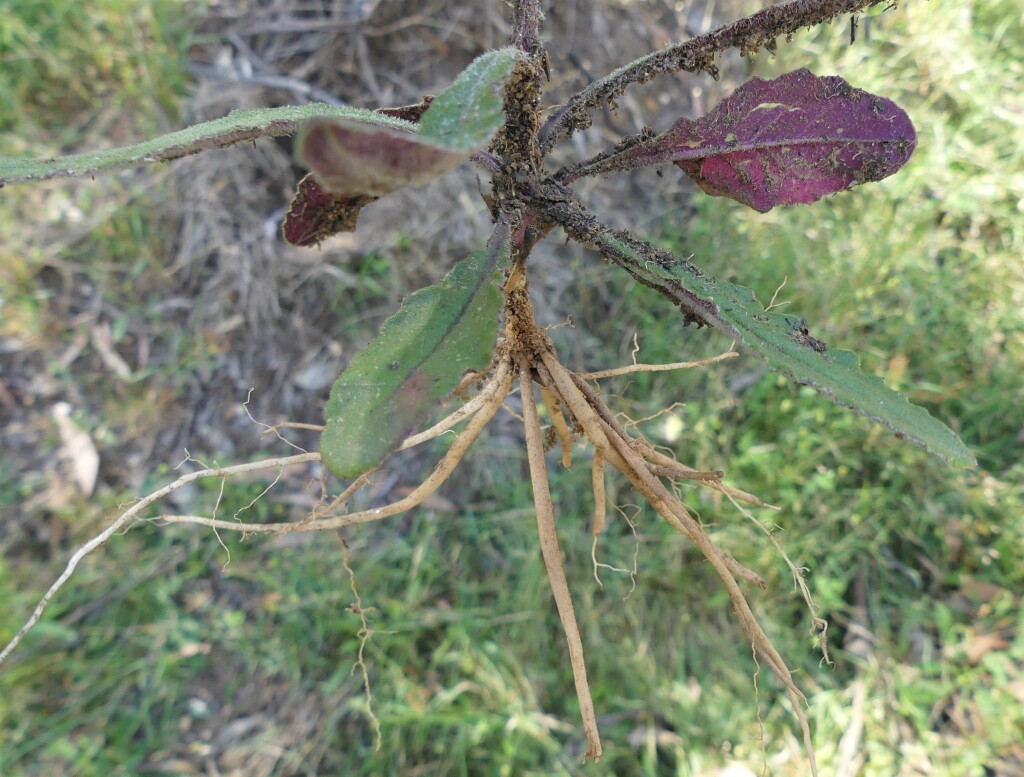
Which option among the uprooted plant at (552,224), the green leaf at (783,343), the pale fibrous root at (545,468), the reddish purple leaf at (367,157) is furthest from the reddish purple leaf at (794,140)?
the reddish purple leaf at (367,157)

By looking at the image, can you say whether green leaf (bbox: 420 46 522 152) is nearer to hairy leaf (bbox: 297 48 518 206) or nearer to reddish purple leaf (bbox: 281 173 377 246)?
hairy leaf (bbox: 297 48 518 206)

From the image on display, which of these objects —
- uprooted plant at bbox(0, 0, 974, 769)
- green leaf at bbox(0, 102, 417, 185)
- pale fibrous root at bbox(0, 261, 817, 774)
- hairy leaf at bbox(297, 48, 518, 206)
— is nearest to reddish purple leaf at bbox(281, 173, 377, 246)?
uprooted plant at bbox(0, 0, 974, 769)

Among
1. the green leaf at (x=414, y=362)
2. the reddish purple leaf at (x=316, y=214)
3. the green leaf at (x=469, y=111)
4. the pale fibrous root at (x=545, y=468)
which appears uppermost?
the green leaf at (x=469, y=111)

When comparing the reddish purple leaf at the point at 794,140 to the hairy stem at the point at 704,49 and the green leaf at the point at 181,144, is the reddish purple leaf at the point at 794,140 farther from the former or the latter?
the green leaf at the point at 181,144

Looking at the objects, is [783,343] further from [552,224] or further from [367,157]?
[367,157]

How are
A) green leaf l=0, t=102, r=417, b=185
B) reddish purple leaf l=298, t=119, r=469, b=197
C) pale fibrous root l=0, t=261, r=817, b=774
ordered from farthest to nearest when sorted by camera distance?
1. pale fibrous root l=0, t=261, r=817, b=774
2. green leaf l=0, t=102, r=417, b=185
3. reddish purple leaf l=298, t=119, r=469, b=197

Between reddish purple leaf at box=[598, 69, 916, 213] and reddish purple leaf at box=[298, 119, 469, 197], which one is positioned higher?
reddish purple leaf at box=[298, 119, 469, 197]

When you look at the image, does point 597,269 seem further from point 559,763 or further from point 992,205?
point 559,763
